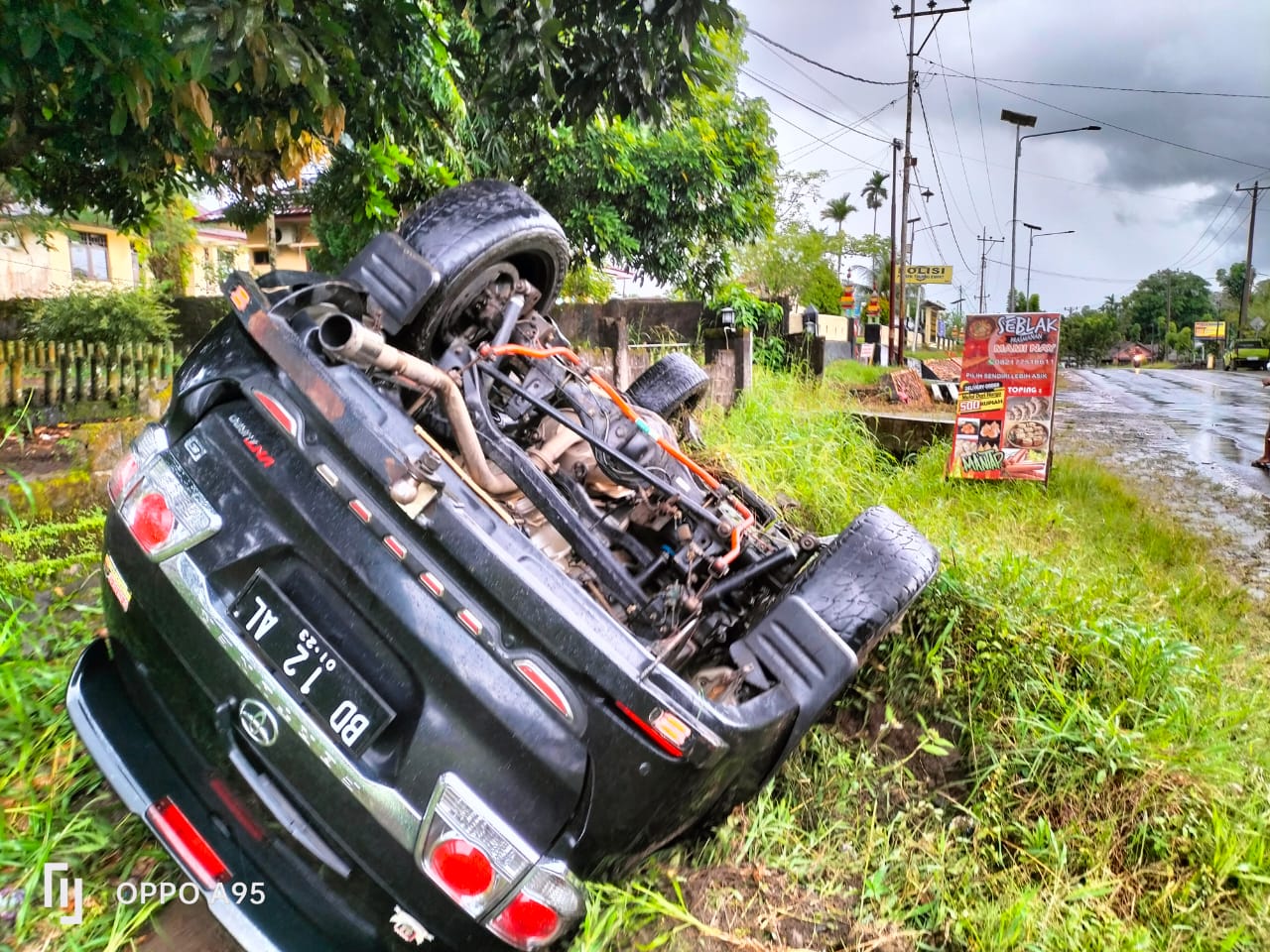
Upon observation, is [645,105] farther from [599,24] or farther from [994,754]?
[994,754]

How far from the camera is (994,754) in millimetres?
2900

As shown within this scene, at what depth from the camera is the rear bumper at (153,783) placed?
1732 mm

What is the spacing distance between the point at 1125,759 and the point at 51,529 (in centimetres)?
448

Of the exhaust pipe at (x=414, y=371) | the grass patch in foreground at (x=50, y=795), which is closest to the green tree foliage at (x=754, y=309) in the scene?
the grass patch in foreground at (x=50, y=795)

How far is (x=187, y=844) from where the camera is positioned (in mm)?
1850

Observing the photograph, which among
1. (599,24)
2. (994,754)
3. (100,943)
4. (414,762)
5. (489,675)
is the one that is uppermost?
(599,24)

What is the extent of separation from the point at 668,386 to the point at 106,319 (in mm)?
6630

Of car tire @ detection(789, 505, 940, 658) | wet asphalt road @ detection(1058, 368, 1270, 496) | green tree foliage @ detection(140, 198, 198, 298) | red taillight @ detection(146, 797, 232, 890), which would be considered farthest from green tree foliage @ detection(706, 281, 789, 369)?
green tree foliage @ detection(140, 198, 198, 298)

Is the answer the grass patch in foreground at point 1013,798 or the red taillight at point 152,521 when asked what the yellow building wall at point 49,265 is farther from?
the grass patch in foreground at point 1013,798

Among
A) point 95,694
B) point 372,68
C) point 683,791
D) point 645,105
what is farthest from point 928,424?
point 95,694

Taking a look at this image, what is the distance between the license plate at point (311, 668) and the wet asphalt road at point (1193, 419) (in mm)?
8062

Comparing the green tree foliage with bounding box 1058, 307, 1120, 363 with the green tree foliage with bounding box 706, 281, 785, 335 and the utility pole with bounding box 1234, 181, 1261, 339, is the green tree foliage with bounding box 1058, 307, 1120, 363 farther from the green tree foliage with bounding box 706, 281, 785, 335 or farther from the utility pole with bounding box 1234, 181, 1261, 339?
the green tree foliage with bounding box 706, 281, 785, 335

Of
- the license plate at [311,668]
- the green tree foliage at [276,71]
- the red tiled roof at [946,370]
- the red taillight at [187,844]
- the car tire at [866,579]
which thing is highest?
the green tree foliage at [276,71]

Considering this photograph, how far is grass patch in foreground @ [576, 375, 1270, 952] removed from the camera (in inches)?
90.0
